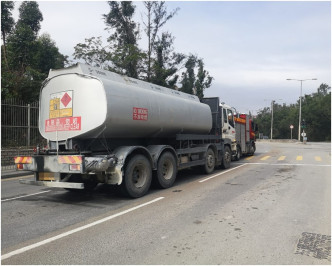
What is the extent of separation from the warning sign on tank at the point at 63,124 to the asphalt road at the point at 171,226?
1.74m

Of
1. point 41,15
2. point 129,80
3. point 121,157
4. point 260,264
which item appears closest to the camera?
point 260,264

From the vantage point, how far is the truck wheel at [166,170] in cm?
841

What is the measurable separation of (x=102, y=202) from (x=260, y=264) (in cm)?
421

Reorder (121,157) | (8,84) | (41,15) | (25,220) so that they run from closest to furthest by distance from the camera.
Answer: (25,220) < (121,157) < (8,84) < (41,15)

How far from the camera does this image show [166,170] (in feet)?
29.6

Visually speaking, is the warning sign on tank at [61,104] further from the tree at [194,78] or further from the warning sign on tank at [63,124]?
the tree at [194,78]

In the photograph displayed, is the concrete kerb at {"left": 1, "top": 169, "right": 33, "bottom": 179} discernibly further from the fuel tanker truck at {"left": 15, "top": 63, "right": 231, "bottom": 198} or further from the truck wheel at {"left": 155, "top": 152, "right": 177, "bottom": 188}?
the truck wheel at {"left": 155, "top": 152, "right": 177, "bottom": 188}

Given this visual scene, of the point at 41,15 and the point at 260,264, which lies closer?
the point at 260,264

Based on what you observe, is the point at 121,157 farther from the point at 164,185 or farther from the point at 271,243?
the point at 271,243

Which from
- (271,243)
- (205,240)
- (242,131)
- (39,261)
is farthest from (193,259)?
(242,131)

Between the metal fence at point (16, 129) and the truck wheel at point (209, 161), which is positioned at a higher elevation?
the metal fence at point (16, 129)

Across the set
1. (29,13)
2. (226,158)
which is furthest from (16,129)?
(29,13)

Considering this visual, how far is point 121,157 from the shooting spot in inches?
274

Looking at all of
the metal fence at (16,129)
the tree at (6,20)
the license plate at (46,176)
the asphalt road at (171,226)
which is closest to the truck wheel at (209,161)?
the asphalt road at (171,226)
